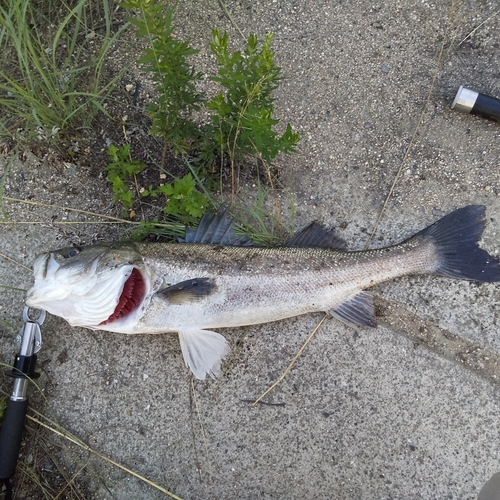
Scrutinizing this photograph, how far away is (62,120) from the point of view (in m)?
3.07

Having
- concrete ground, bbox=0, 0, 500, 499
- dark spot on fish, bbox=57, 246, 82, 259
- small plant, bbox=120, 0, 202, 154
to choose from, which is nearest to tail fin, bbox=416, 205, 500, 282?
concrete ground, bbox=0, 0, 500, 499

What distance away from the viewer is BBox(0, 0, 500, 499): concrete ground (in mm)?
2783

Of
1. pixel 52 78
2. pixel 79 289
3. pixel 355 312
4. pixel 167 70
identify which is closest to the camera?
pixel 167 70

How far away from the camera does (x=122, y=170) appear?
2.99 metres

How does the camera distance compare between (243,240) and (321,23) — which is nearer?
(243,240)

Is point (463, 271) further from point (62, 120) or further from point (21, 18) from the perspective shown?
point (21, 18)

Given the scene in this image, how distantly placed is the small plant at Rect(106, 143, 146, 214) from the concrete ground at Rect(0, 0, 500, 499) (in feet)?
0.85

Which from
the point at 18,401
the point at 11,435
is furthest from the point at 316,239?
the point at 11,435

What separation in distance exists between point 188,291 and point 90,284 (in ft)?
1.83

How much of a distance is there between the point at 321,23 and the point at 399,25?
573 mm

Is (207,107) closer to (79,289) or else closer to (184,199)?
(184,199)

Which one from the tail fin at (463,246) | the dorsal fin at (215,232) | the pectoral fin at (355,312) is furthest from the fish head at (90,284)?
the tail fin at (463,246)

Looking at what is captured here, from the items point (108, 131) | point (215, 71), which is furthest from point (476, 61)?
point (108, 131)

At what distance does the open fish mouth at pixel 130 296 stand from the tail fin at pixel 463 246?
1780 millimetres
